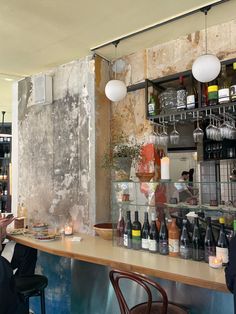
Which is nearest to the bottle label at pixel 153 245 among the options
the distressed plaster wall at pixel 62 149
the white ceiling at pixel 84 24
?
the distressed plaster wall at pixel 62 149

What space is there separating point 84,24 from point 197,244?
1.94 metres

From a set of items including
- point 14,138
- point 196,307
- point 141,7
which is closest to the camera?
point 196,307

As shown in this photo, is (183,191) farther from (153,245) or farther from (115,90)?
(115,90)

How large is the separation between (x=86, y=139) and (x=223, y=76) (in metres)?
1.43

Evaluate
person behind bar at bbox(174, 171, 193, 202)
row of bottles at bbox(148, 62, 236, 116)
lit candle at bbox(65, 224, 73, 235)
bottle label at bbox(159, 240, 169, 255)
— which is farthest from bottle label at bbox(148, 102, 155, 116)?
lit candle at bbox(65, 224, 73, 235)

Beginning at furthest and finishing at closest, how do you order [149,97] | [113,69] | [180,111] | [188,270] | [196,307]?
1. [113,69]
2. [149,97]
3. [180,111]
4. [196,307]
5. [188,270]

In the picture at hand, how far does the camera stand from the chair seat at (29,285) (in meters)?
2.17

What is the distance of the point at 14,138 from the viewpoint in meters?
3.80

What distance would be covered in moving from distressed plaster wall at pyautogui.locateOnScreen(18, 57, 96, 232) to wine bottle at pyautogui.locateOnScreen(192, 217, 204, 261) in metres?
1.19

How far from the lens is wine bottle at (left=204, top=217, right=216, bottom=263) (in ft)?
6.16

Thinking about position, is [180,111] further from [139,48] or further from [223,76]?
[139,48]

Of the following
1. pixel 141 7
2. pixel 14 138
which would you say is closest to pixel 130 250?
pixel 141 7

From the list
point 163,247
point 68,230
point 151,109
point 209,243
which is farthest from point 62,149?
point 209,243

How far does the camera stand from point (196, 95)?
2.44 meters
